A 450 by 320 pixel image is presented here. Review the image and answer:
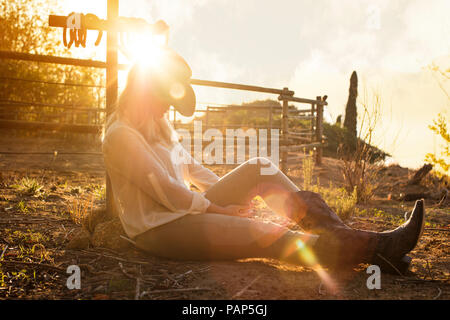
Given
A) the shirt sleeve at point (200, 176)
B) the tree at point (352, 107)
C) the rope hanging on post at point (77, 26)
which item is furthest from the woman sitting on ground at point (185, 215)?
the tree at point (352, 107)

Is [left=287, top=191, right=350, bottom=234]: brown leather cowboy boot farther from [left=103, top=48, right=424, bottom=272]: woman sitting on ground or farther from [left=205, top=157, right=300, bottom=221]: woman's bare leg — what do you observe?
[left=205, top=157, right=300, bottom=221]: woman's bare leg

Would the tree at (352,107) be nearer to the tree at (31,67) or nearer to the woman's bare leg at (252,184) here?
the tree at (31,67)

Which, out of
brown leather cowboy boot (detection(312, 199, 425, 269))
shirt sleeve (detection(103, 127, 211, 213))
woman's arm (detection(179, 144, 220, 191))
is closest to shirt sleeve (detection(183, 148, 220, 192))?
woman's arm (detection(179, 144, 220, 191))

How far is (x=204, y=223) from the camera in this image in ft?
5.99

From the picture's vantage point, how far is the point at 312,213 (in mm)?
1858

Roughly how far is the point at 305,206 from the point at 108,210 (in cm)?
151

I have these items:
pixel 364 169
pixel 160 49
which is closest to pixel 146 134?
pixel 160 49

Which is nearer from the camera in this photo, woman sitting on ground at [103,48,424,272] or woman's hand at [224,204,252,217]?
woman sitting on ground at [103,48,424,272]

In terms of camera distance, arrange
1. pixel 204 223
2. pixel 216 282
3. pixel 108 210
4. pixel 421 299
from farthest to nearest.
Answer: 1. pixel 108 210
2. pixel 204 223
3. pixel 216 282
4. pixel 421 299

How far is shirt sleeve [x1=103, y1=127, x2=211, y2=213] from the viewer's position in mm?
1798

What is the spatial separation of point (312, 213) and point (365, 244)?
0.29 metres

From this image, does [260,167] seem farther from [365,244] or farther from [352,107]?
[352,107]

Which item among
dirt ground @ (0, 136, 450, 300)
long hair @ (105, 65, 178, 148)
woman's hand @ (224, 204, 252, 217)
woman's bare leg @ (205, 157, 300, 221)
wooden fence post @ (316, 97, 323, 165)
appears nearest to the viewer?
dirt ground @ (0, 136, 450, 300)

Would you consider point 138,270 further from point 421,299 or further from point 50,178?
point 50,178
